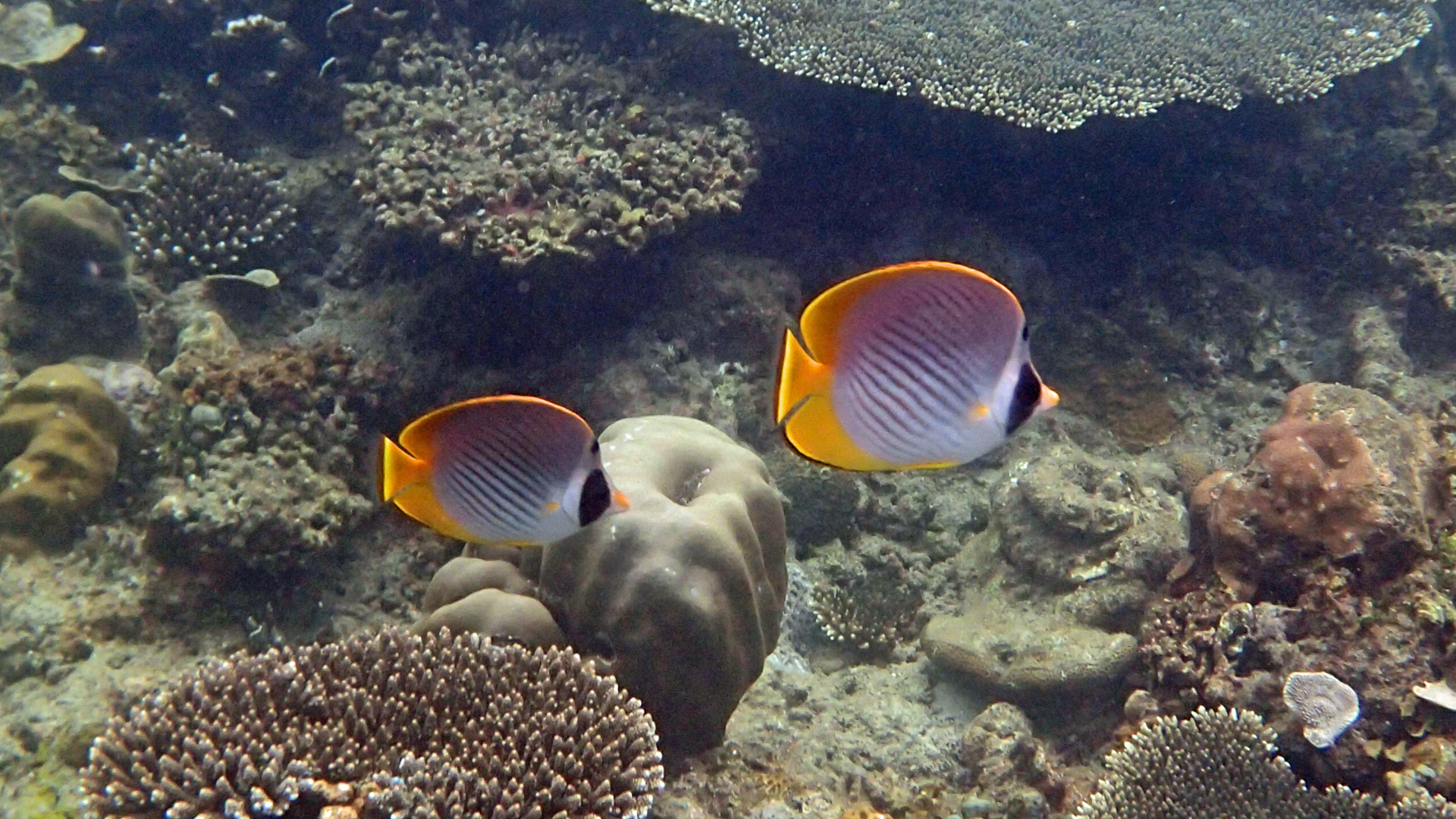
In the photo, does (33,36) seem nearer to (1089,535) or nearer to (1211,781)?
(1089,535)

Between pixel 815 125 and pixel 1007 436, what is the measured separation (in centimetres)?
540

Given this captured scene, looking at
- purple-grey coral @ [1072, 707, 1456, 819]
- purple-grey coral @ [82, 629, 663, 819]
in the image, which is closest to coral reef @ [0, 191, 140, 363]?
purple-grey coral @ [82, 629, 663, 819]

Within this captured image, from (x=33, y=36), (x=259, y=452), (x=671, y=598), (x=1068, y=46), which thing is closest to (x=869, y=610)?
(x=671, y=598)

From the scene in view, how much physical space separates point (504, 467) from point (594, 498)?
0.85 feet

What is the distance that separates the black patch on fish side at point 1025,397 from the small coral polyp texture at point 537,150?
3888 millimetres

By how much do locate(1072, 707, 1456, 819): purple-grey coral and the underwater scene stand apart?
19 millimetres

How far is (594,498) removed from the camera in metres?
2.26

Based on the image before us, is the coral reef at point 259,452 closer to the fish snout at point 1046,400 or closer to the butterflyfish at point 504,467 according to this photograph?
the butterflyfish at point 504,467

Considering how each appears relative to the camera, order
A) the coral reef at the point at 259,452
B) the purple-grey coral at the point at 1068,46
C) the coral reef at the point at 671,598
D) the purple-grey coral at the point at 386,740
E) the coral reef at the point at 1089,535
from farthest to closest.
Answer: the purple-grey coral at the point at 1068,46 → the coral reef at the point at 1089,535 → the coral reef at the point at 259,452 → the coral reef at the point at 671,598 → the purple-grey coral at the point at 386,740

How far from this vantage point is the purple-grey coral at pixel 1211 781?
11.4ft

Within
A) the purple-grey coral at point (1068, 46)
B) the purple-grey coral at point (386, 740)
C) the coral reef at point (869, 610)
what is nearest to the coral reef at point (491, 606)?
the purple-grey coral at point (386, 740)

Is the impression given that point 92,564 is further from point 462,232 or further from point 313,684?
point 462,232

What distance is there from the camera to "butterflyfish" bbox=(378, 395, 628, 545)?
2248 mm

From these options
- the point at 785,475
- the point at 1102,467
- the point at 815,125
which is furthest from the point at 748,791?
the point at 815,125
